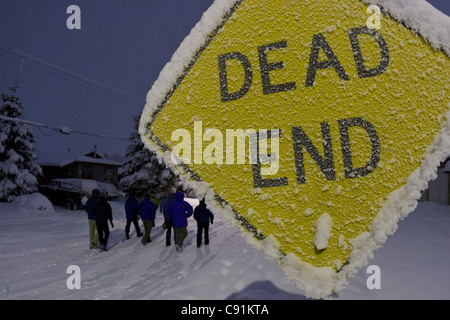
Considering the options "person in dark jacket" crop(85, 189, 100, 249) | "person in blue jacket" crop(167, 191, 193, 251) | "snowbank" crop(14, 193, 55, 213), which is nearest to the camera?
"person in blue jacket" crop(167, 191, 193, 251)

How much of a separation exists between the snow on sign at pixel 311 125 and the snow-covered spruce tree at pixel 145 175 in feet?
92.0

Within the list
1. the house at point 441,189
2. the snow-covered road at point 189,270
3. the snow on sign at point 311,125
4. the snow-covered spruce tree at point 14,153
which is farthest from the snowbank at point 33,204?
the house at point 441,189

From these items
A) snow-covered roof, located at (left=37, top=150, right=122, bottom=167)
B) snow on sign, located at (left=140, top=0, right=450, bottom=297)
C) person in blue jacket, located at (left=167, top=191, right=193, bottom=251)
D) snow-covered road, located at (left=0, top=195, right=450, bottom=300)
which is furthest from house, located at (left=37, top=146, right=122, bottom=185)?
snow on sign, located at (left=140, top=0, right=450, bottom=297)

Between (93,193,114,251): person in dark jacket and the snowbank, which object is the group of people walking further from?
the snowbank

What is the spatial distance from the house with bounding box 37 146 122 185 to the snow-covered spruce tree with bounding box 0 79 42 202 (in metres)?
15.4

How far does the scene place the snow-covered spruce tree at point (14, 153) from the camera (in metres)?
23.9

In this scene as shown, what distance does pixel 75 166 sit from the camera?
4184cm

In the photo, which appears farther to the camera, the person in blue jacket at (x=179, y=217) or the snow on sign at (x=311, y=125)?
the person in blue jacket at (x=179, y=217)

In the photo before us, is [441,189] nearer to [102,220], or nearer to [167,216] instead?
[167,216]

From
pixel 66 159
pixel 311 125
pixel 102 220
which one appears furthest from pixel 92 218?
pixel 66 159

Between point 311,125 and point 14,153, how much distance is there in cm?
2907

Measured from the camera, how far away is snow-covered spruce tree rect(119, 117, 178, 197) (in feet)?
96.1

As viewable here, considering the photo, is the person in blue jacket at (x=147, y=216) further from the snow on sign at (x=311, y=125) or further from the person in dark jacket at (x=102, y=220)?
the snow on sign at (x=311, y=125)
